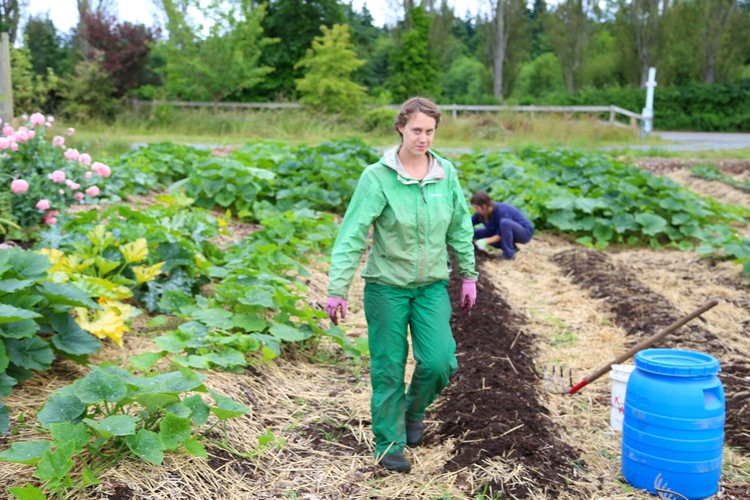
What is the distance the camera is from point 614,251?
9078mm

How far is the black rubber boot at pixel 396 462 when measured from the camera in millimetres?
3436

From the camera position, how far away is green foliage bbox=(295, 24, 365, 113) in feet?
87.4

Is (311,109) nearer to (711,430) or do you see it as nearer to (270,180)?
(270,180)

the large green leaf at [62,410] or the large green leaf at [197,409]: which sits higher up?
the large green leaf at [62,410]

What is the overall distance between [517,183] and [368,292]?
7.25 m

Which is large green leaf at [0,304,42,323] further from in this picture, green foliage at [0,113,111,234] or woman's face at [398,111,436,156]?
green foliage at [0,113,111,234]

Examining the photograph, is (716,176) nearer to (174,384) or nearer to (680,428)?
(680,428)

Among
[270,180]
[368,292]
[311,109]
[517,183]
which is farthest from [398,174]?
[311,109]

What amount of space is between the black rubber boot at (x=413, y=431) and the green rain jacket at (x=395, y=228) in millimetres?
706

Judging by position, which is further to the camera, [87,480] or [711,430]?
[711,430]

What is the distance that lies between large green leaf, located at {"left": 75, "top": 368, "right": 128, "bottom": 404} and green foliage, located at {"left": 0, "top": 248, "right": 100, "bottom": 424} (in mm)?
480

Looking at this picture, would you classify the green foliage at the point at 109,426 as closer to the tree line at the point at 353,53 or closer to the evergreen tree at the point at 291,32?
the tree line at the point at 353,53

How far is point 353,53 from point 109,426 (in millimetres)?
26071

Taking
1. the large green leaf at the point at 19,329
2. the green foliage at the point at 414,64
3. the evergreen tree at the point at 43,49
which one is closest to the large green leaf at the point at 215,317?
the large green leaf at the point at 19,329
